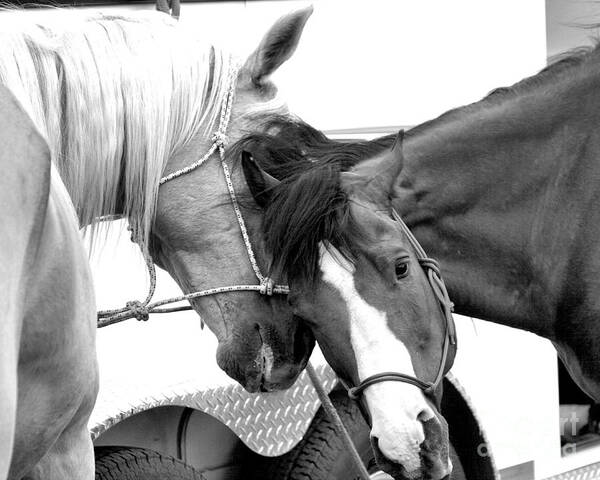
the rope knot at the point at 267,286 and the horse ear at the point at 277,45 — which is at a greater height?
the horse ear at the point at 277,45

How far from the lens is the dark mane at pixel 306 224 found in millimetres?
2375

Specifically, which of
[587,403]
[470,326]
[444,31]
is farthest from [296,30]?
[587,403]

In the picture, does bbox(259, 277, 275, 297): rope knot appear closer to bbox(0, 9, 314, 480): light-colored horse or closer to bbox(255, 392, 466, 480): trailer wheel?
bbox(0, 9, 314, 480): light-colored horse

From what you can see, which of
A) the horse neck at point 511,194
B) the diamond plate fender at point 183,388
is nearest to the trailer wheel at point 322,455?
the diamond plate fender at point 183,388

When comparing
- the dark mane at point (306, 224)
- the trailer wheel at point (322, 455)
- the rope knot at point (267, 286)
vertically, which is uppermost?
the dark mane at point (306, 224)

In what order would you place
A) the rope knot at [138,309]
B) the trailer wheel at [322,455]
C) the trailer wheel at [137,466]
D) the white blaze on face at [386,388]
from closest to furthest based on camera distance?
the white blaze on face at [386,388]
the rope knot at [138,309]
the trailer wheel at [137,466]
the trailer wheel at [322,455]

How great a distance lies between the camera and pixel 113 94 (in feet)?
7.80

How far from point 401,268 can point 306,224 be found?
0.26 meters

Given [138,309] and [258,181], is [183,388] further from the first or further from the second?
[258,181]

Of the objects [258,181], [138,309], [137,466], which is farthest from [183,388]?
[258,181]

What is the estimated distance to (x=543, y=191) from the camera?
272cm

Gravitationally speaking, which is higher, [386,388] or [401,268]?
[401,268]

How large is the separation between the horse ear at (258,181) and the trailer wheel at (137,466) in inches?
37.7

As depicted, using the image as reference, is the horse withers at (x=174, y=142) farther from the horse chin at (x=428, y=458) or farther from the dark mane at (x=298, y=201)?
the horse chin at (x=428, y=458)
